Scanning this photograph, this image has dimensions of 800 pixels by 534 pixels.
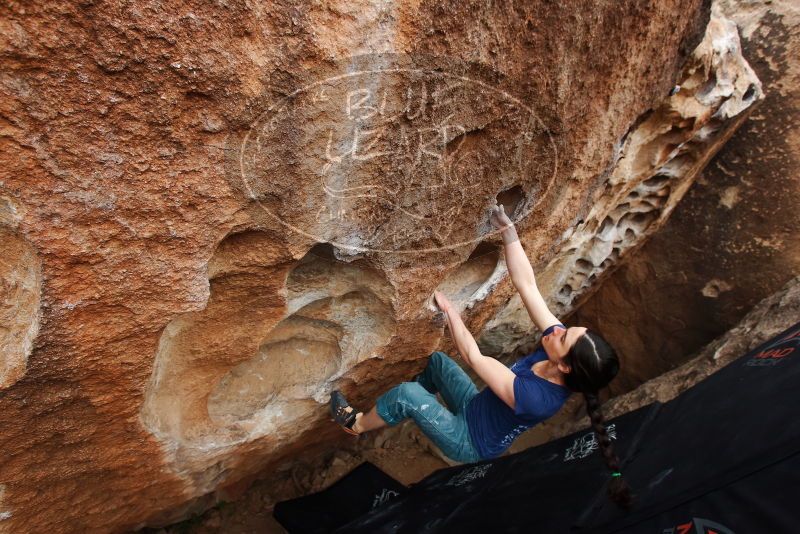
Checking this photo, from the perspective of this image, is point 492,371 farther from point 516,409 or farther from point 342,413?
point 342,413

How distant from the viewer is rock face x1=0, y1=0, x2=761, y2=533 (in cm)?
91

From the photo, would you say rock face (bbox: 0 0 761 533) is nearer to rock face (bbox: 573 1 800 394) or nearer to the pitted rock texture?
the pitted rock texture

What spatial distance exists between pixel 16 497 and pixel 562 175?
5.63 feet

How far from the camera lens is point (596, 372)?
4.06ft

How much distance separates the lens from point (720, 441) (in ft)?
4.39

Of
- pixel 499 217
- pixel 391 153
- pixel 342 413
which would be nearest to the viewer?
pixel 391 153

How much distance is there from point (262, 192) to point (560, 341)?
813 millimetres

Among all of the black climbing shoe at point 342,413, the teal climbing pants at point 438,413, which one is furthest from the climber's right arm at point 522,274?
the black climbing shoe at point 342,413

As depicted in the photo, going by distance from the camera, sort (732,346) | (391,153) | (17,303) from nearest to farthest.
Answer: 1. (17,303)
2. (391,153)
3. (732,346)

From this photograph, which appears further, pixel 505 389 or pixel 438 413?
pixel 438 413

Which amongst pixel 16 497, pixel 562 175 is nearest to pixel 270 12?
pixel 562 175

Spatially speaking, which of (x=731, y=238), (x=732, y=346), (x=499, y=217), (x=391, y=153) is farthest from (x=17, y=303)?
(x=731, y=238)

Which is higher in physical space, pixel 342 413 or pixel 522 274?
pixel 522 274

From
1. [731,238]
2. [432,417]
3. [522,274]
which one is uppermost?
[731,238]
